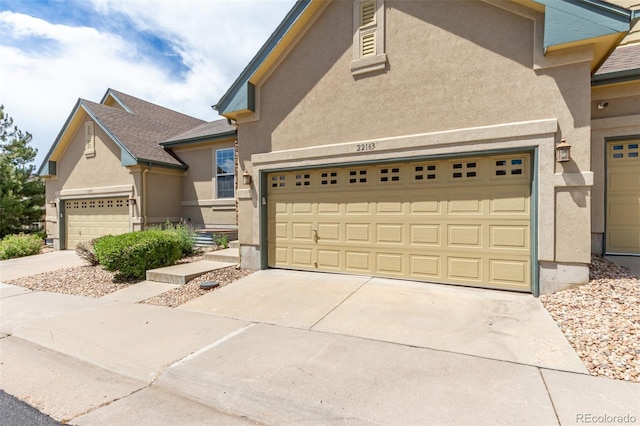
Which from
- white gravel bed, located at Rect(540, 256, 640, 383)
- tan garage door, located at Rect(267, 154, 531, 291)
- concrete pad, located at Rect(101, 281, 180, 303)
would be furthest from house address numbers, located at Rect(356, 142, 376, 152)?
concrete pad, located at Rect(101, 281, 180, 303)

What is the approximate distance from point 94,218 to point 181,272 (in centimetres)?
905

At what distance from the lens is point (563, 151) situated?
17.9ft

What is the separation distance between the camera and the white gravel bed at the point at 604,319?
3469 mm

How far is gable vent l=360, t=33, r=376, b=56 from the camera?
23.1ft

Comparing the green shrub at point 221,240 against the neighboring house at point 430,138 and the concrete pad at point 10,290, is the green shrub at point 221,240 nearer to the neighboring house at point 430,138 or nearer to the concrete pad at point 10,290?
the neighboring house at point 430,138

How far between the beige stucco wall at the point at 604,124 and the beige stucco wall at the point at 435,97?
2423 mm

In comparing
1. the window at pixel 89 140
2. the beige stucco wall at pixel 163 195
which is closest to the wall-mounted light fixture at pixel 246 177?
the beige stucco wall at pixel 163 195

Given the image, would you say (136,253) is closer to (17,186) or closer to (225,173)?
(225,173)

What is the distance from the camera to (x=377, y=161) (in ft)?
23.0

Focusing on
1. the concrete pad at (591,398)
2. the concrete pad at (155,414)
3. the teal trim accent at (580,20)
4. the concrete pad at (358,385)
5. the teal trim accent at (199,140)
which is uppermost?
the teal trim accent at (580,20)

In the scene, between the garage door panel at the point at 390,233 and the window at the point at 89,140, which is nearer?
the garage door panel at the point at 390,233

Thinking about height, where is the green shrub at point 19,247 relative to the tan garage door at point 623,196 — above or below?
below

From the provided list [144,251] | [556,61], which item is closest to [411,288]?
[556,61]

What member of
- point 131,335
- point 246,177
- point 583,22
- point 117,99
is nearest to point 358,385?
point 131,335
